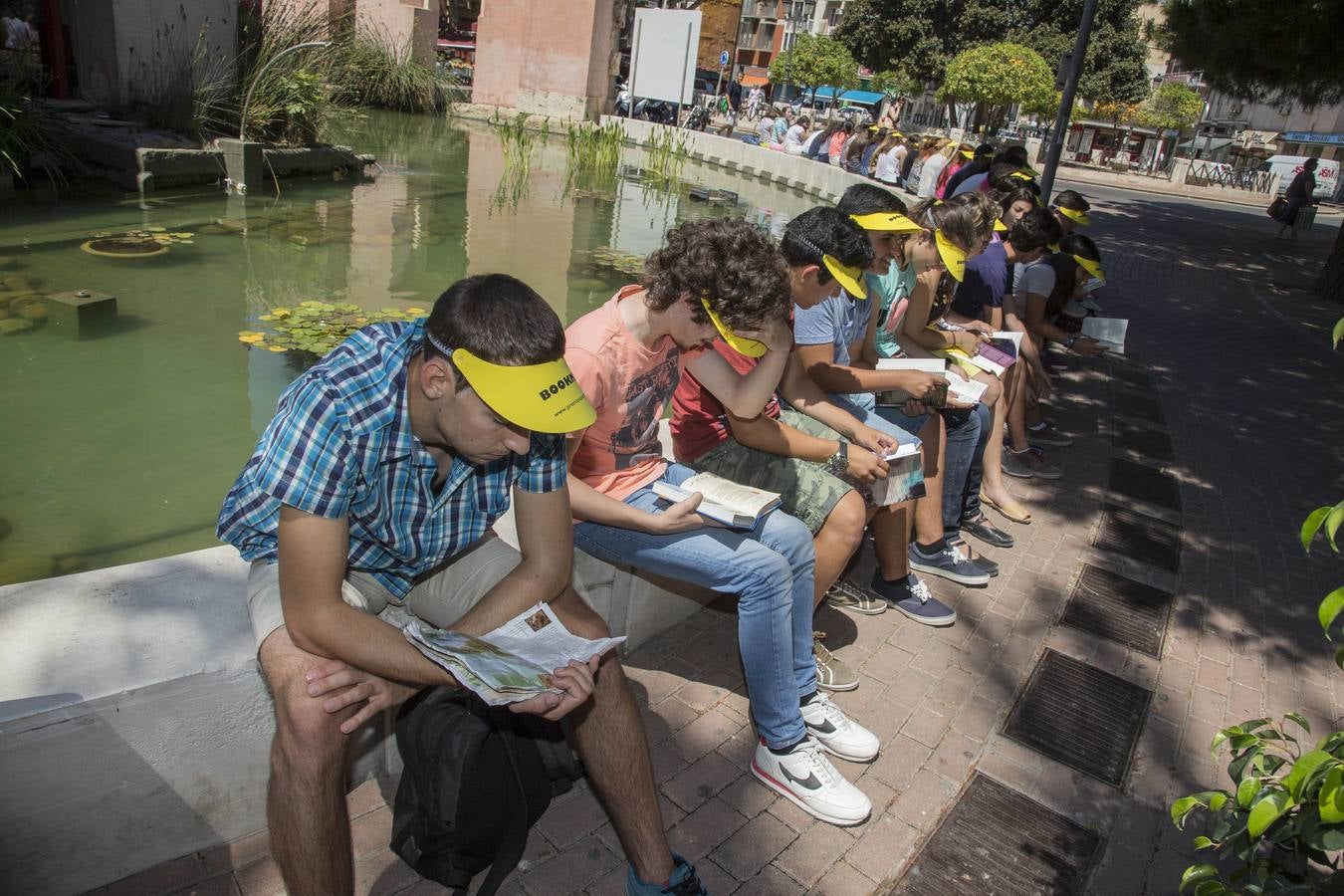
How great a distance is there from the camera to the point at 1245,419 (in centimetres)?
641

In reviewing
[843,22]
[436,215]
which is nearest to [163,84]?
[436,215]

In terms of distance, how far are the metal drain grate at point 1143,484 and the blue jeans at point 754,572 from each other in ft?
10.4

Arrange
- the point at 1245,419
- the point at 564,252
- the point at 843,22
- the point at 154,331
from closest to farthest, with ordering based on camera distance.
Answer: the point at 154,331
the point at 1245,419
the point at 564,252
the point at 843,22

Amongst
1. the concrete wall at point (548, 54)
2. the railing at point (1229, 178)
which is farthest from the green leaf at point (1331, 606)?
the railing at point (1229, 178)

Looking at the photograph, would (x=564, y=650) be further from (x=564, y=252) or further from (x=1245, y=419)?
(x=564, y=252)

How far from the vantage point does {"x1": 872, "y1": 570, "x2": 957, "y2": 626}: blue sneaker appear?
→ 3.35 metres

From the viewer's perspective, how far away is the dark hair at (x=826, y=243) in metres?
2.96

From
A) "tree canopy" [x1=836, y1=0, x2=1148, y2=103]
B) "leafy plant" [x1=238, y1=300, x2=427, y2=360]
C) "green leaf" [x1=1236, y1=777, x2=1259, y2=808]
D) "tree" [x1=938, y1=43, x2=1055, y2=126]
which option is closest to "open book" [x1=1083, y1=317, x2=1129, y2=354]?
"leafy plant" [x1=238, y1=300, x2=427, y2=360]

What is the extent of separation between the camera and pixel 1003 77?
2102cm

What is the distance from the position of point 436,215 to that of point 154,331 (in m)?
4.52

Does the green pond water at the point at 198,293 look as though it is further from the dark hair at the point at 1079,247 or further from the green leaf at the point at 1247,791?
the green leaf at the point at 1247,791

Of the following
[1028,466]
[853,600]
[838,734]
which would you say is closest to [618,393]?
[838,734]

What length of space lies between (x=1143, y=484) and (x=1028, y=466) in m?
0.69

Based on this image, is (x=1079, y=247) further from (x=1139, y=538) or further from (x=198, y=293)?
(x=198, y=293)
